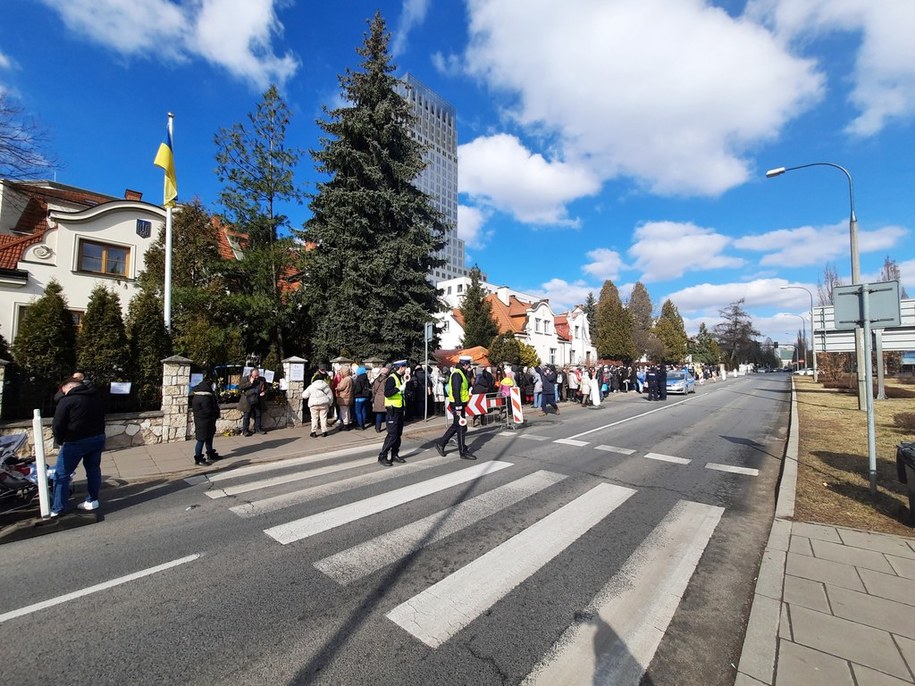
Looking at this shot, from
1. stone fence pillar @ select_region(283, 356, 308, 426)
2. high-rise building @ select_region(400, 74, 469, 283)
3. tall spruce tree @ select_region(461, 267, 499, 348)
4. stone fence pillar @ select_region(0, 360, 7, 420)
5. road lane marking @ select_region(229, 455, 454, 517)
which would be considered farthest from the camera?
high-rise building @ select_region(400, 74, 469, 283)

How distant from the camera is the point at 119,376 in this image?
9.62 metres

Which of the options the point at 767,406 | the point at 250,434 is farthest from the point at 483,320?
the point at 250,434

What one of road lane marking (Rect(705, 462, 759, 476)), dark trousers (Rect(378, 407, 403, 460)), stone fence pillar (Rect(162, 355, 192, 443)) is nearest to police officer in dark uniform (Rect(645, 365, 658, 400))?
road lane marking (Rect(705, 462, 759, 476))

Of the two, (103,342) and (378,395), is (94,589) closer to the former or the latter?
(378,395)

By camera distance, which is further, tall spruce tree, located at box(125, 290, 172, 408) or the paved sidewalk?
tall spruce tree, located at box(125, 290, 172, 408)

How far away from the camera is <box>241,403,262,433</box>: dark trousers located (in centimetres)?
1062

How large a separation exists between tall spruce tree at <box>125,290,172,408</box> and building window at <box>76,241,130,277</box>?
11.4 meters

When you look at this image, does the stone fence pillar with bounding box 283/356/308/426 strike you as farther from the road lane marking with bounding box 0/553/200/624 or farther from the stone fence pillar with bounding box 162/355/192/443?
the road lane marking with bounding box 0/553/200/624

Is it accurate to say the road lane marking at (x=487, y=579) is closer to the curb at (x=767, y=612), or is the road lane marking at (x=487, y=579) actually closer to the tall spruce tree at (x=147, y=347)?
the curb at (x=767, y=612)

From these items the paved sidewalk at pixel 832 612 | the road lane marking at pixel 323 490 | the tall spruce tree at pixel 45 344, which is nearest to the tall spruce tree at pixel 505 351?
the road lane marking at pixel 323 490

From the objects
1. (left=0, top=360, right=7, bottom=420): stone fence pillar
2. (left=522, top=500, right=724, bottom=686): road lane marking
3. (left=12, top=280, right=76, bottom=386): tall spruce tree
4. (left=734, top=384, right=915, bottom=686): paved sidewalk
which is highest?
(left=12, top=280, right=76, bottom=386): tall spruce tree

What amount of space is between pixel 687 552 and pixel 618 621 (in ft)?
5.32

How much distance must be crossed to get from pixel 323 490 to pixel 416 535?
223 cm

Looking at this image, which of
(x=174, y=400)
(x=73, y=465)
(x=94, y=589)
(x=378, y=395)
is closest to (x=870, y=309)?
(x=94, y=589)
